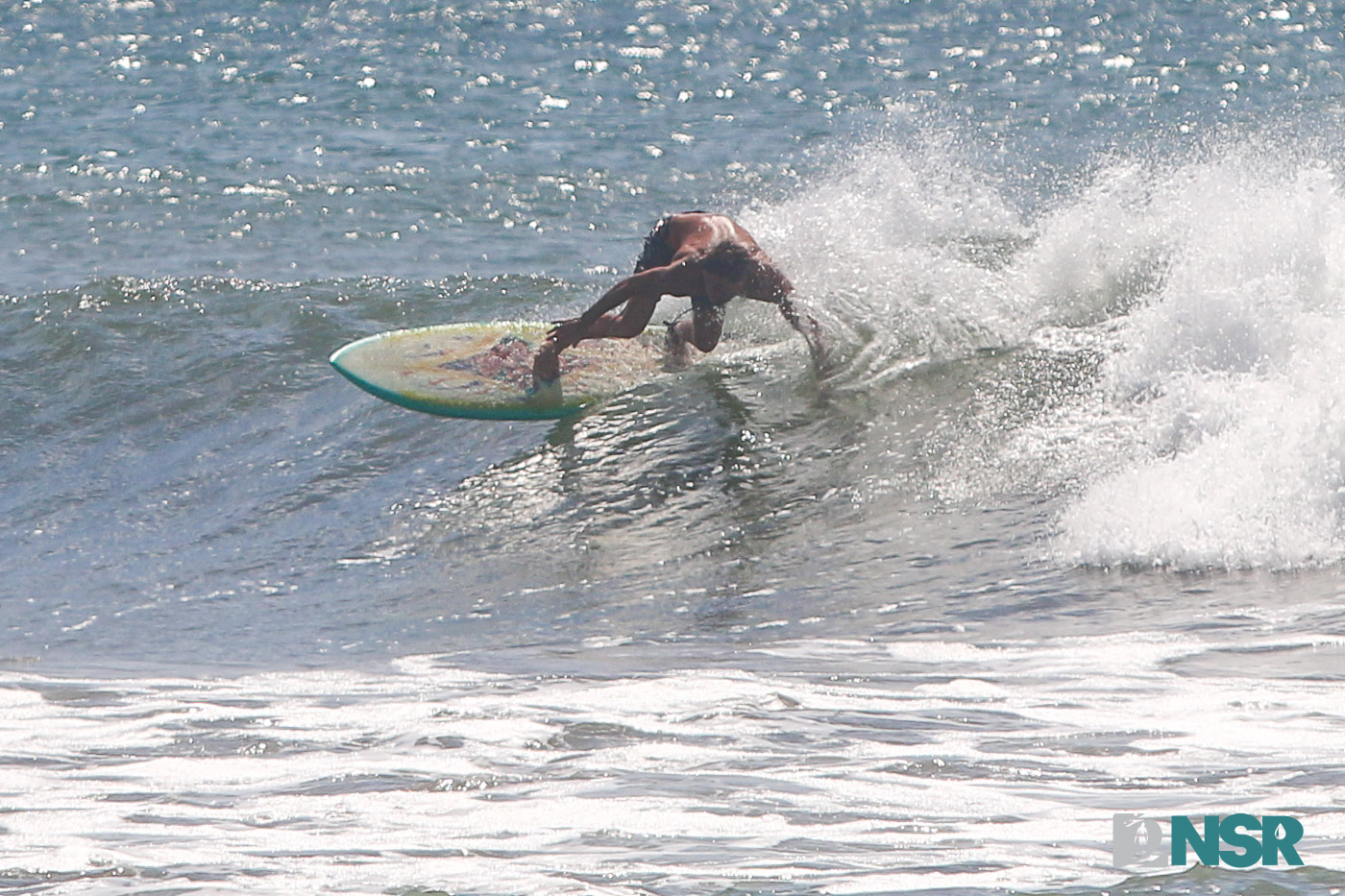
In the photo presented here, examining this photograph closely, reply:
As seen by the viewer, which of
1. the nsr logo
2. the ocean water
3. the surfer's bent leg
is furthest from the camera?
the surfer's bent leg

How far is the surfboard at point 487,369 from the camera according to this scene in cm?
939

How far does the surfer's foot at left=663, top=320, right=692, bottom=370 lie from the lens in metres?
10.0

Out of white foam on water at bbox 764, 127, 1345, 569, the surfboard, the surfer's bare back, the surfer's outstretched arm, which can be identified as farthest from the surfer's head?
the surfboard

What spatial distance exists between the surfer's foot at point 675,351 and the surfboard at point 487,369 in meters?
0.05

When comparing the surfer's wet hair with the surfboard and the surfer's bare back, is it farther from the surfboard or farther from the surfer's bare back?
the surfboard

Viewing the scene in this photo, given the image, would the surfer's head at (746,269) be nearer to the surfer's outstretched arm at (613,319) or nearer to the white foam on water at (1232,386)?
the surfer's outstretched arm at (613,319)

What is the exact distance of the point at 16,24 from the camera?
2366 cm

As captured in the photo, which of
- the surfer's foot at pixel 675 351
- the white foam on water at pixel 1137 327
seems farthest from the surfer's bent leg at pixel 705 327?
the white foam on water at pixel 1137 327

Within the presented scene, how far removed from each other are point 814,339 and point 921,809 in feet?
18.6

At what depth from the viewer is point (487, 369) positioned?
31.7 feet

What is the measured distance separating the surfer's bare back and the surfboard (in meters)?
0.16

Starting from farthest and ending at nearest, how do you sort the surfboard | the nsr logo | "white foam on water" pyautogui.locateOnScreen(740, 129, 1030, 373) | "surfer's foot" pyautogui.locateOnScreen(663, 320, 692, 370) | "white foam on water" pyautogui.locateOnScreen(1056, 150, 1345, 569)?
"white foam on water" pyautogui.locateOnScreen(740, 129, 1030, 373)
"surfer's foot" pyautogui.locateOnScreen(663, 320, 692, 370)
the surfboard
"white foam on water" pyautogui.locateOnScreen(1056, 150, 1345, 569)
the nsr logo

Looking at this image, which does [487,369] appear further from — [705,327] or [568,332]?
[705,327]

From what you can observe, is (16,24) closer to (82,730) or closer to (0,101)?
(0,101)
